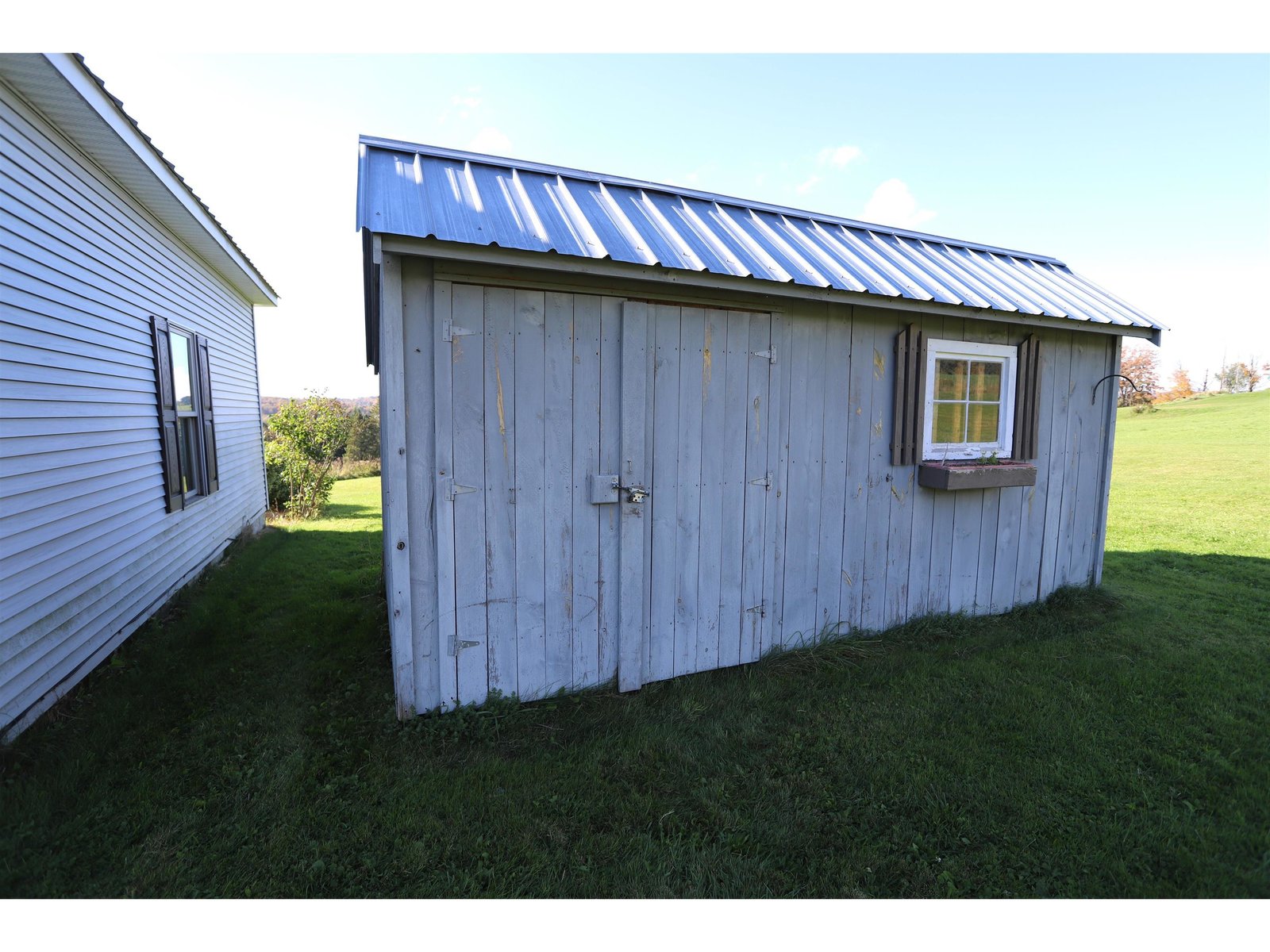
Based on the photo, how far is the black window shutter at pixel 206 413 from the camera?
5.98 meters

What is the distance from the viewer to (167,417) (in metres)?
4.98

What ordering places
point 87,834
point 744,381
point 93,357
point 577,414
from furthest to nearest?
point 93,357
point 744,381
point 577,414
point 87,834

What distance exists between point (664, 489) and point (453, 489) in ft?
3.95

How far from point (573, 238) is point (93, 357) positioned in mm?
3478

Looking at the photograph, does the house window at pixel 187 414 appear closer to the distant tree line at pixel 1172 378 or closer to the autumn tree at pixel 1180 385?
the distant tree line at pixel 1172 378

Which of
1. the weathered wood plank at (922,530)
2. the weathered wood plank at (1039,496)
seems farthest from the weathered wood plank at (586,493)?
the weathered wood plank at (1039,496)

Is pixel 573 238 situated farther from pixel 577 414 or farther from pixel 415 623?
pixel 415 623

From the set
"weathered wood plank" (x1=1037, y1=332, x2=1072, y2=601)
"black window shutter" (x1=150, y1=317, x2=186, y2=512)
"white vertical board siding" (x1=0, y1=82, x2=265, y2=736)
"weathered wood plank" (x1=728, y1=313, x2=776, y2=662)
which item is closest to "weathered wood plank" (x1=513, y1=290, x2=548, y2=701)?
"weathered wood plank" (x1=728, y1=313, x2=776, y2=662)

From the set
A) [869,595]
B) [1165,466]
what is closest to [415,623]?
[869,595]

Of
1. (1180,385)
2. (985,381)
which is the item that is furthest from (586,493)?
(1180,385)

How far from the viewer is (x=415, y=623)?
2.92 m

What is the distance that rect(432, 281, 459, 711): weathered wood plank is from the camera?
2.82 metres

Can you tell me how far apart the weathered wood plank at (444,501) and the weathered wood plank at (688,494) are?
47.0 inches

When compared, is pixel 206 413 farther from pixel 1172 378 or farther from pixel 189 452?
pixel 1172 378
